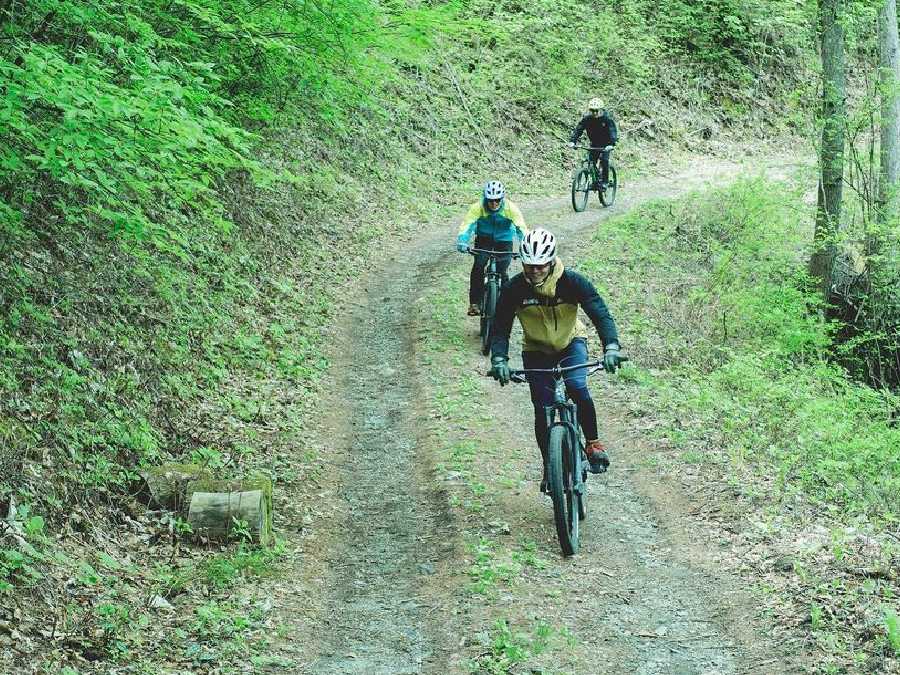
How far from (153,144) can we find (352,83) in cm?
813

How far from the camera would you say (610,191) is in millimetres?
23469

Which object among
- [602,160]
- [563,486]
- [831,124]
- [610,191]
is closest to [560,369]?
[563,486]

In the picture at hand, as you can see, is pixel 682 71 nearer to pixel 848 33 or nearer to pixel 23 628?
pixel 848 33

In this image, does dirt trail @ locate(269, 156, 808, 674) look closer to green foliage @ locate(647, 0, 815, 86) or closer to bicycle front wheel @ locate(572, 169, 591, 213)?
bicycle front wheel @ locate(572, 169, 591, 213)

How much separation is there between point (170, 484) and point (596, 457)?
379 centimetres

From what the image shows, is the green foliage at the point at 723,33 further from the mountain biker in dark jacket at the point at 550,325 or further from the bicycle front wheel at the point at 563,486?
the bicycle front wheel at the point at 563,486

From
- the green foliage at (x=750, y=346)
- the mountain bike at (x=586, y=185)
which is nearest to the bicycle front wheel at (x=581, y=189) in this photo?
the mountain bike at (x=586, y=185)

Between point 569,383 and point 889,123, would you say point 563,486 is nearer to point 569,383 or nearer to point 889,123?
point 569,383

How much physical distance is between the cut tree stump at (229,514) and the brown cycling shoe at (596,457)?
2.85m

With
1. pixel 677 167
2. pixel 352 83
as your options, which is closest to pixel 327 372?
pixel 352 83

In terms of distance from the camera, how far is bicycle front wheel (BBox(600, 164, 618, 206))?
22.4 metres

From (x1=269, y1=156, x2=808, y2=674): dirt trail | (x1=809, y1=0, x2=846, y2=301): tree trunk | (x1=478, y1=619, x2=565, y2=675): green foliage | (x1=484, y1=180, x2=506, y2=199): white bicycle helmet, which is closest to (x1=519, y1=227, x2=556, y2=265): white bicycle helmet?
(x1=269, y1=156, x2=808, y2=674): dirt trail

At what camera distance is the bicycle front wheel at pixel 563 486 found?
22.7ft

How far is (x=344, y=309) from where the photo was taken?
14.8 metres
